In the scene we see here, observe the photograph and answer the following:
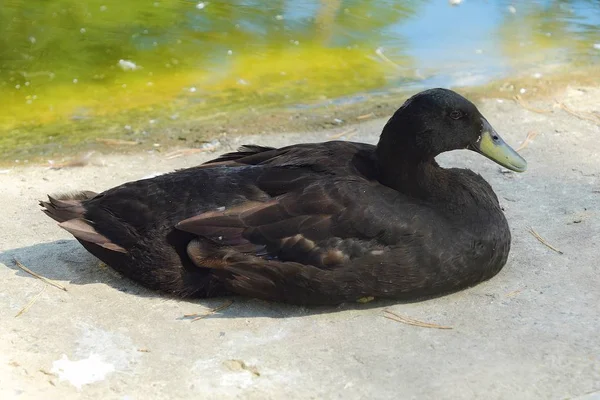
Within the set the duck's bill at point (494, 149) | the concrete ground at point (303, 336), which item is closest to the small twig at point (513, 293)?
the concrete ground at point (303, 336)

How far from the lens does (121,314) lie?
13.1ft

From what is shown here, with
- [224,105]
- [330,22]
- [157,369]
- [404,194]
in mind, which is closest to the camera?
[157,369]

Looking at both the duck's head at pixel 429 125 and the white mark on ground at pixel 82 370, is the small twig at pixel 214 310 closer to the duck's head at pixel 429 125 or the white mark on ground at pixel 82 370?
the white mark on ground at pixel 82 370

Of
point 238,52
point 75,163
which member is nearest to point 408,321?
point 75,163

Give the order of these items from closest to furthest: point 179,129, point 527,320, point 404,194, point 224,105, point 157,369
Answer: point 157,369 → point 527,320 → point 404,194 → point 179,129 → point 224,105

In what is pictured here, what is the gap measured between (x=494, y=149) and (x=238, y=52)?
14.2 feet

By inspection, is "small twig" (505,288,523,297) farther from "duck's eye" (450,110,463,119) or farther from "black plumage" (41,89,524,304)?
"duck's eye" (450,110,463,119)

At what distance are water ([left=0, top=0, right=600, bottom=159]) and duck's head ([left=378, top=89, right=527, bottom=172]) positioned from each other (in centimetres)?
284

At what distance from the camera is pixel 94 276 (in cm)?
434

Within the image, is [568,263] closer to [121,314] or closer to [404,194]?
[404,194]

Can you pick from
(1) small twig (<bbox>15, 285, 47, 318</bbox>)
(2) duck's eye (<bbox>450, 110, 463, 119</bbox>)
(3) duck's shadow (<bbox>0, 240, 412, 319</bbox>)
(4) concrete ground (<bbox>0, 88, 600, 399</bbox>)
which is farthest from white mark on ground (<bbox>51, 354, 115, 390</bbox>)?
(2) duck's eye (<bbox>450, 110, 463, 119</bbox>)

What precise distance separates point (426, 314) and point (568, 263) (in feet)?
3.07

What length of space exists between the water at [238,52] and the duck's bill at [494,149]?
2.82 meters

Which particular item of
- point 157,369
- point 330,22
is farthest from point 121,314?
point 330,22
